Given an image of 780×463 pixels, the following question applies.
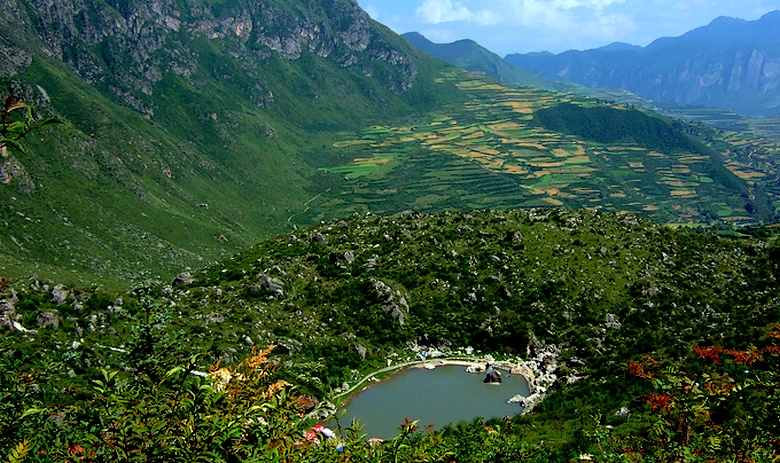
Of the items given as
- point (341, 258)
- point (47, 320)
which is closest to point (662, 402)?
point (47, 320)

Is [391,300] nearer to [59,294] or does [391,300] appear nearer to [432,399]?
[432,399]

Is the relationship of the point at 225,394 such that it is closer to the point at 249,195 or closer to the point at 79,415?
the point at 79,415

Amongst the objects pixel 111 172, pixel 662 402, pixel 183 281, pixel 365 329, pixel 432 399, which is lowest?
pixel 432 399

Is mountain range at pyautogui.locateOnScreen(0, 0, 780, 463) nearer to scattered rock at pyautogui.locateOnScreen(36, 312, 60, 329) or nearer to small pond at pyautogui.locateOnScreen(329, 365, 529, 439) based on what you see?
scattered rock at pyautogui.locateOnScreen(36, 312, 60, 329)

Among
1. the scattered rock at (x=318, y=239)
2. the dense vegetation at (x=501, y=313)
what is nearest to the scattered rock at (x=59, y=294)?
the dense vegetation at (x=501, y=313)

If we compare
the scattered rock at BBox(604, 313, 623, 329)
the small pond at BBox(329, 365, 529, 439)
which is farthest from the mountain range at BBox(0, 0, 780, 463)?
the small pond at BBox(329, 365, 529, 439)
